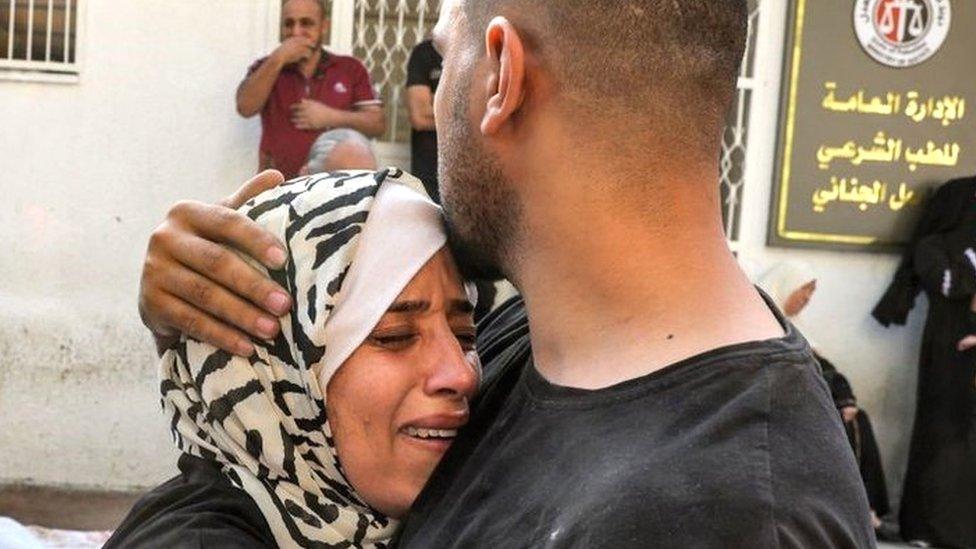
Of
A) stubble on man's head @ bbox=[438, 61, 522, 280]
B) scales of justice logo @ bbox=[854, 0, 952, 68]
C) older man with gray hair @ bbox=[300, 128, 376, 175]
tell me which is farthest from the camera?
scales of justice logo @ bbox=[854, 0, 952, 68]

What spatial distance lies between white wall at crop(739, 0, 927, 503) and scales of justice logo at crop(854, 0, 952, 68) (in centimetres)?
44

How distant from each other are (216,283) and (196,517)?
0.96ft

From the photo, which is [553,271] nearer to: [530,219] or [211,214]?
[530,219]

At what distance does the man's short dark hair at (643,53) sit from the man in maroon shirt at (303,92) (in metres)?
5.07

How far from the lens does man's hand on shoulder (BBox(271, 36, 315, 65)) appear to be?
21.2ft

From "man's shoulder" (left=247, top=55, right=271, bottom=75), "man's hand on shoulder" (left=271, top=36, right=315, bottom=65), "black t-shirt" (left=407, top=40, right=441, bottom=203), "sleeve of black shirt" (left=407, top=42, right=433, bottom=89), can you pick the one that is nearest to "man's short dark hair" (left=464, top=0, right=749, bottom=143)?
"black t-shirt" (left=407, top=40, right=441, bottom=203)

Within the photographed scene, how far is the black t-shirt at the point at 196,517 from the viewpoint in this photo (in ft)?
5.37

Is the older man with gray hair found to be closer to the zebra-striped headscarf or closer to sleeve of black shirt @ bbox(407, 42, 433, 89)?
sleeve of black shirt @ bbox(407, 42, 433, 89)

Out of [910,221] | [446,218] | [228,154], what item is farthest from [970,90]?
[446,218]

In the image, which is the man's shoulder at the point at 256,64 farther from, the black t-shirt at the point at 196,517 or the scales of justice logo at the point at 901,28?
the black t-shirt at the point at 196,517

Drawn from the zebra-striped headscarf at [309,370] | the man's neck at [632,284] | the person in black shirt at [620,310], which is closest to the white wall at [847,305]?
the zebra-striped headscarf at [309,370]

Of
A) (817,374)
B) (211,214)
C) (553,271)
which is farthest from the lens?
(211,214)

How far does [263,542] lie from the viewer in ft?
5.69

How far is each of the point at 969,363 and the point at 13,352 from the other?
4.85 metres
